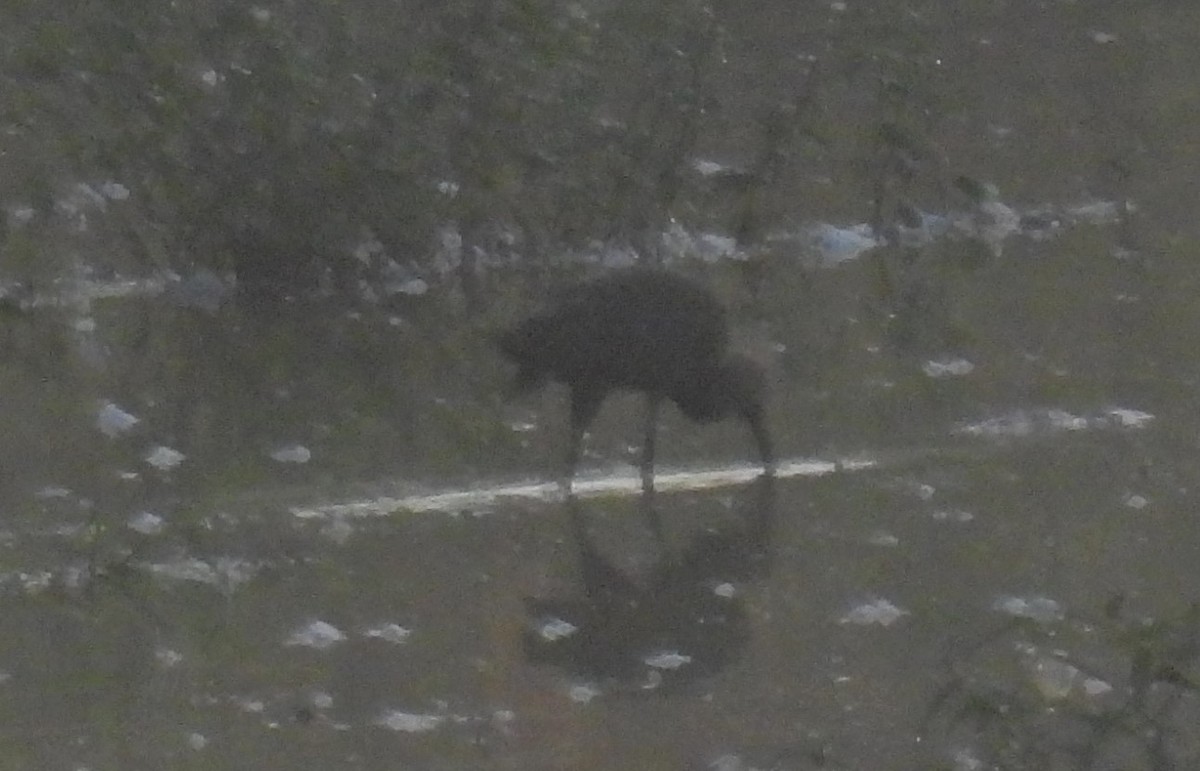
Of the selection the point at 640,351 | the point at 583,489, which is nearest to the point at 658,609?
the point at 583,489

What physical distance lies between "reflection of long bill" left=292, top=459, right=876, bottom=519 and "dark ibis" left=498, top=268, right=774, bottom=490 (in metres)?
0.01

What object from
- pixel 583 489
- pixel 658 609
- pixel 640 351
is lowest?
pixel 658 609

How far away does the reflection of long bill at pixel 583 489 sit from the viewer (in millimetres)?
959

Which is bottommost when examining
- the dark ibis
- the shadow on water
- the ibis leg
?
the shadow on water

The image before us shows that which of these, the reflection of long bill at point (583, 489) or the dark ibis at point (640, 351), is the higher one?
the dark ibis at point (640, 351)

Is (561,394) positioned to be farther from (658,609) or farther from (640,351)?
(658,609)

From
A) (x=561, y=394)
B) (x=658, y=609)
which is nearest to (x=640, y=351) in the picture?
(x=561, y=394)

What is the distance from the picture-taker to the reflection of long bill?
959mm

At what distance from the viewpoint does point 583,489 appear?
97cm

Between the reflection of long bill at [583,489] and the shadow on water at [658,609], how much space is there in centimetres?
1

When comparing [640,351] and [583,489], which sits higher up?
[640,351]

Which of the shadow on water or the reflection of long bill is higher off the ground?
the reflection of long bill

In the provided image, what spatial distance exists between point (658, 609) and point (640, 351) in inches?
8.8

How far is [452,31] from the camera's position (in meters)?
0.94
